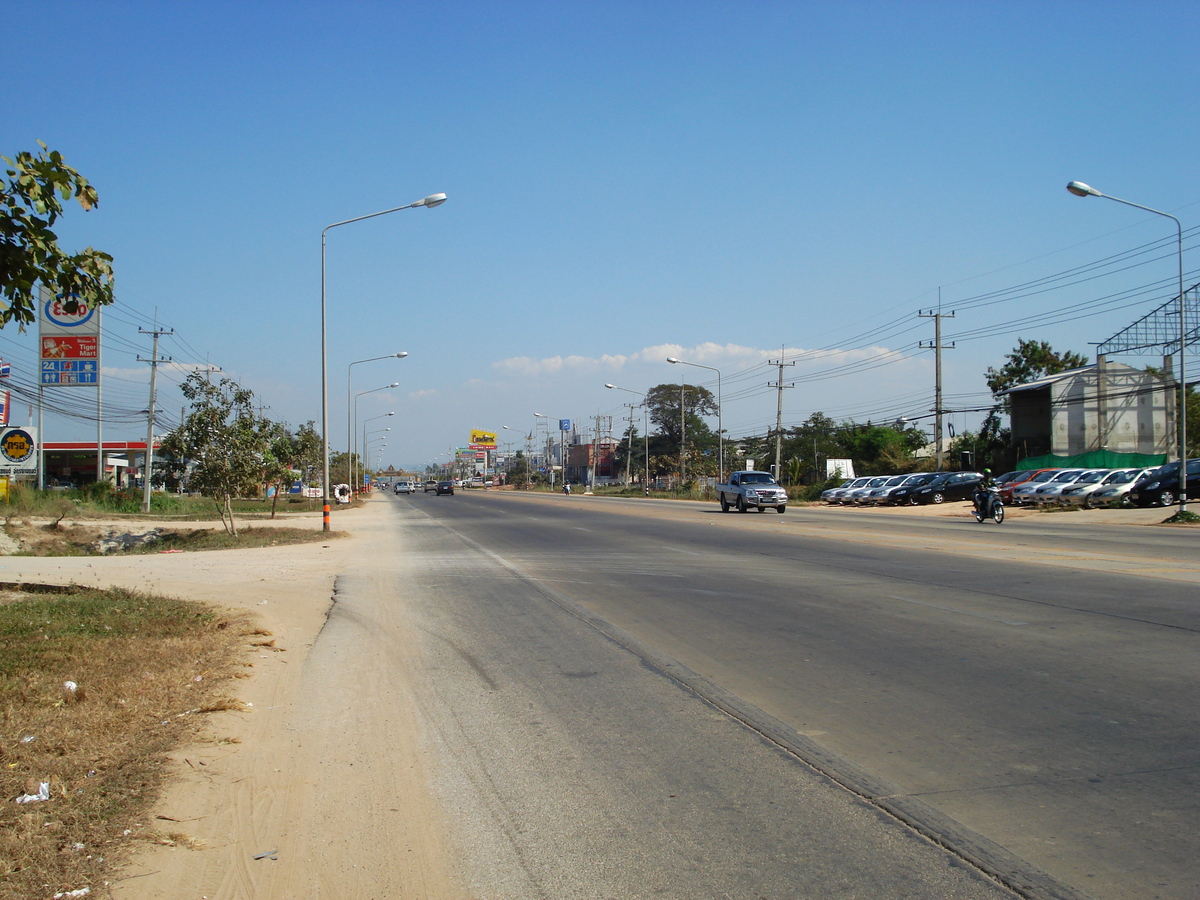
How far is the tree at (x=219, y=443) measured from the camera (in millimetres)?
24250

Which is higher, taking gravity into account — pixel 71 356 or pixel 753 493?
pixel 71 356

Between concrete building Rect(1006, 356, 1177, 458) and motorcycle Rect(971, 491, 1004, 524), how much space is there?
27743 millimetres

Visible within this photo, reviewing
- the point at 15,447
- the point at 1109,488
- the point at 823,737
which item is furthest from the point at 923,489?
the point at 15,447

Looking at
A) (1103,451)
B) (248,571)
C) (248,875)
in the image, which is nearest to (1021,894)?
(248,875)

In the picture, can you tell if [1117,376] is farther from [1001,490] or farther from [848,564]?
[848,564]

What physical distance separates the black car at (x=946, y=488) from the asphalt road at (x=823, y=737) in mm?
36417

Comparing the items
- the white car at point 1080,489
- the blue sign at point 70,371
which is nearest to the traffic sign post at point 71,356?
the blue sign at point 70,371

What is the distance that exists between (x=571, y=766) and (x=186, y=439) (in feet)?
72.1

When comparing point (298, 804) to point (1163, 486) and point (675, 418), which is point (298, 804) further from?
point (675, 418)

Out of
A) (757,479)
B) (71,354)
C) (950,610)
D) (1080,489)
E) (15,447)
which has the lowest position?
(950,610)

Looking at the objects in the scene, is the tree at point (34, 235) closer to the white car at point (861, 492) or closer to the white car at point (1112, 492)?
the white car at point (1112, 492)

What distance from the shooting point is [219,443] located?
80.4ft

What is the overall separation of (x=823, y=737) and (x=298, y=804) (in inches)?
Answer: 134

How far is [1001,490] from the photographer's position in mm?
43469
